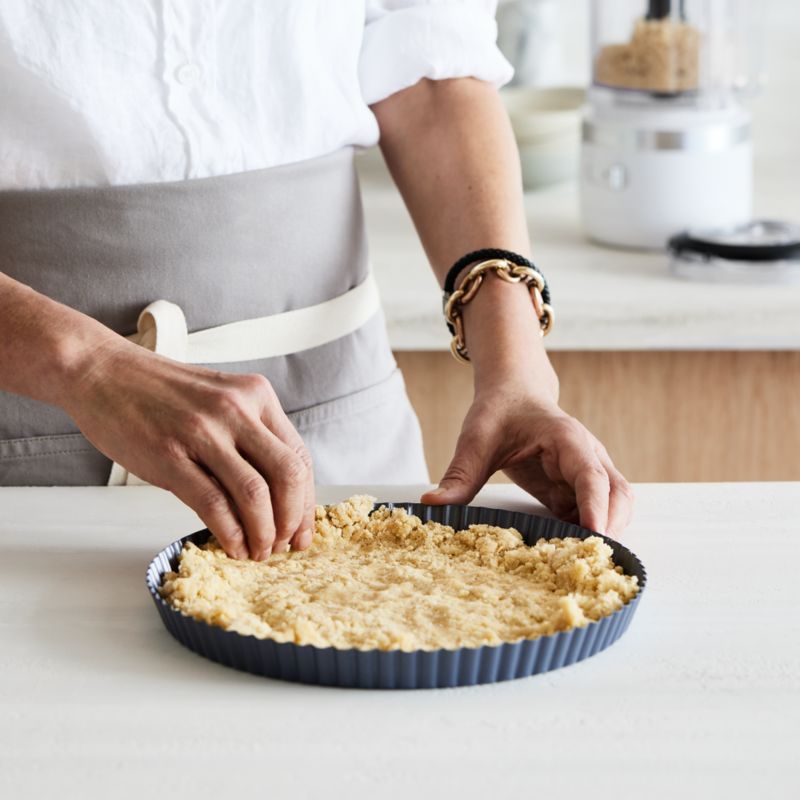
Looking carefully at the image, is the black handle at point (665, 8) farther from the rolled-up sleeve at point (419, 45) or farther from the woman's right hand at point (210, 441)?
the woman's right hand at point (210, 441)

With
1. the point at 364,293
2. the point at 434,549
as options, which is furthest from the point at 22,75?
the point at 434,549

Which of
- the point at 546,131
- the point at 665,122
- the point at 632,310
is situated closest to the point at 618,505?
the point at 632,310

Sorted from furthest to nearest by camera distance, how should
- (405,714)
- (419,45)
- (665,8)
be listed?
(665,8), (419,45), (405,714)

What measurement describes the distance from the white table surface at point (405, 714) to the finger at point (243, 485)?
0.24 ft

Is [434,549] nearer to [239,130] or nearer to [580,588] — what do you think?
[580,588]

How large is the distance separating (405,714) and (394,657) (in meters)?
0.03

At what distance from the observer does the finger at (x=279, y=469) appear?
0.72 m

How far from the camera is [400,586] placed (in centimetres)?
69

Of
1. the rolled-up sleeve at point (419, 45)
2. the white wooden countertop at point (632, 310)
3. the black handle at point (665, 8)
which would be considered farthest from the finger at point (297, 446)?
the black handle at point (665, 8)

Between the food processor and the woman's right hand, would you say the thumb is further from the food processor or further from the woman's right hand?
the food processor

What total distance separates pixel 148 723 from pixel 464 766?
5.7 inches

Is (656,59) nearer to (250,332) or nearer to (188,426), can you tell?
(250,332)

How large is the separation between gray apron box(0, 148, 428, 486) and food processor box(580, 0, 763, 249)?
0.72 metres

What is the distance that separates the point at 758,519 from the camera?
85 centimetres
